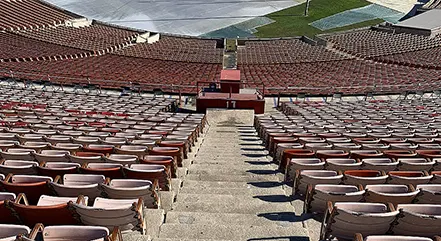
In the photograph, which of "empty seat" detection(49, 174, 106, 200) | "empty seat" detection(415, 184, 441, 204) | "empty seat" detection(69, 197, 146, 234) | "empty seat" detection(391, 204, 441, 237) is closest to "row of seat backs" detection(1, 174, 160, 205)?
"empty seat" detection(49, 174, 106, 200)

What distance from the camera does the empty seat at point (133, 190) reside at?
521cm

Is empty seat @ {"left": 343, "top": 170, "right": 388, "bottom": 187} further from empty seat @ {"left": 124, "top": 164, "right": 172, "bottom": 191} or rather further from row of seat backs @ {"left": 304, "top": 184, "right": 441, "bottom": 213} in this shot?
empty seat @ {"left": 124, "top": 164, "right": 172, "bottom": 191}

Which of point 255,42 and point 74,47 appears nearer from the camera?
point 74,47

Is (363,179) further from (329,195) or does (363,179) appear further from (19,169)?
(19,169)

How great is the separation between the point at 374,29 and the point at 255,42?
1945 cm

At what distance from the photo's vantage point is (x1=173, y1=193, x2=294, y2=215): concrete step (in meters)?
6.38

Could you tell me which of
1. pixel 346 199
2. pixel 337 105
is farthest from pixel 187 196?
pixel 337 105

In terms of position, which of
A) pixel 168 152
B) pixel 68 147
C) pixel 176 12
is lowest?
pixel 168 152

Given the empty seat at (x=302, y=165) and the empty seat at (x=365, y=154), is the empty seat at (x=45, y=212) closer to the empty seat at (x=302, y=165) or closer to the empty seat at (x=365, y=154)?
the empty seat at (x=302, y=165)

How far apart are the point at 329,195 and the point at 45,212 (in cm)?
381

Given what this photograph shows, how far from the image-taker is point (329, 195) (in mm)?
5312

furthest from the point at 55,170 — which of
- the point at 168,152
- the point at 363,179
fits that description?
the point at 363,179

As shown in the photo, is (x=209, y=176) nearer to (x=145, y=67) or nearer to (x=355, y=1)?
(x=145, y=67)

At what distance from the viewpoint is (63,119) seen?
1259cm
